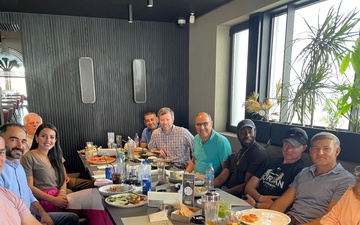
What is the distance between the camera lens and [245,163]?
240 centimetres

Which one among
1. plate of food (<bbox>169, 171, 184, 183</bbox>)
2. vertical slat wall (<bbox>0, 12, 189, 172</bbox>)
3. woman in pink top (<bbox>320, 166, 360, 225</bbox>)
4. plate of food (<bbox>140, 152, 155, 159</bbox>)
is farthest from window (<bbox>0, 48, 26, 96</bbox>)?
woman in pink top (<bbox>320, 166, 360, 225</bbox>)

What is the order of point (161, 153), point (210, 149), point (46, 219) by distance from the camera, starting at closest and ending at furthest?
point (46, 219) → point (210, 149) → point (161, 153)

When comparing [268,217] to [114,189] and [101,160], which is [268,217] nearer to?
[114,189]

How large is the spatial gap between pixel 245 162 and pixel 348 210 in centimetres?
102

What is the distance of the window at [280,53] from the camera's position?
2478 mm

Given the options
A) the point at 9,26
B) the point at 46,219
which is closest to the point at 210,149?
the point at 46,219

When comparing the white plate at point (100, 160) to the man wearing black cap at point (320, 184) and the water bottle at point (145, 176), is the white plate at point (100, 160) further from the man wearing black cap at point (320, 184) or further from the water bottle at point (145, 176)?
the man wearing black cap at point (320, 184)

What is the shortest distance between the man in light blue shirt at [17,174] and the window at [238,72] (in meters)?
2.66

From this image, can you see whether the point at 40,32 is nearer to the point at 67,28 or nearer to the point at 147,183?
the point at 67,28

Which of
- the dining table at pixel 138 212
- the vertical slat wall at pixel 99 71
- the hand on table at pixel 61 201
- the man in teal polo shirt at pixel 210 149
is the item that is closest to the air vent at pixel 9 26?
the vertical slat wall at pixel 99 71

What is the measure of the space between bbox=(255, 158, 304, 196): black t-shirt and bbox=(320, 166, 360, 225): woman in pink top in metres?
0.54

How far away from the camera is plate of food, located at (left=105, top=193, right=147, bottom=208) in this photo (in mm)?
1674

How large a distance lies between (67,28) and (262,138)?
132 inches

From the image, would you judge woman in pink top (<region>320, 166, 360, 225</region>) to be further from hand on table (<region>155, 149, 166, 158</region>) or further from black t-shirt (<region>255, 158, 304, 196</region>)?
hand on table (<region>155, 149, 166, 158</region>)
